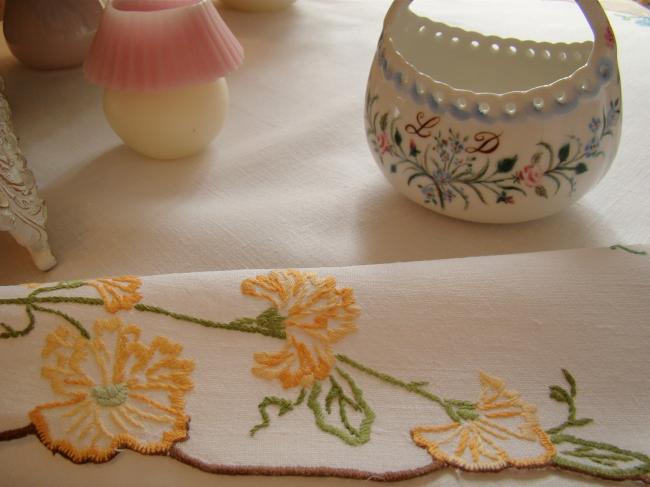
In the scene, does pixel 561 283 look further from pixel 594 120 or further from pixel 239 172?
pixel 239 172

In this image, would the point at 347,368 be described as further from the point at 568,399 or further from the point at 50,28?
the point at 50,28

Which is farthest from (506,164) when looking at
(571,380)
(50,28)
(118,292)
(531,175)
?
(50,28)

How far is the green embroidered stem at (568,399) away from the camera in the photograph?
309mm

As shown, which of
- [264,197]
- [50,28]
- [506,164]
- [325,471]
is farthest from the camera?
[50,28]


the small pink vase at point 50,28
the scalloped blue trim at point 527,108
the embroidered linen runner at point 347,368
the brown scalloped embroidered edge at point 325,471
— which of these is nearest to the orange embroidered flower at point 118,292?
the embroidered linen runner at point 347,368

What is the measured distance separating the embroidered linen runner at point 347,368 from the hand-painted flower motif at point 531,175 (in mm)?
47

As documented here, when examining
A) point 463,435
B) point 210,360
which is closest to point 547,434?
point 463,435

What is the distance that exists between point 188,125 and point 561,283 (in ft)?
1.06

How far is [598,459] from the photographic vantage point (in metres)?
0.29

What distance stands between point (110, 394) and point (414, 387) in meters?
0.16

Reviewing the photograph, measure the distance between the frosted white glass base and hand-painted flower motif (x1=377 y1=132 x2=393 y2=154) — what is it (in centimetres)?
17

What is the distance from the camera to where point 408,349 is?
342 millimetres

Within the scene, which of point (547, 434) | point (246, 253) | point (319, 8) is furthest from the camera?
point (319, 8)

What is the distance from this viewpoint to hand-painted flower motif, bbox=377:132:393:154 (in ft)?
1.41
